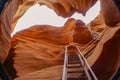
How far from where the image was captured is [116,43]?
3.48 meters

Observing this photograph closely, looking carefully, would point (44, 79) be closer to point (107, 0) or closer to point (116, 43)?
point (116, 43)

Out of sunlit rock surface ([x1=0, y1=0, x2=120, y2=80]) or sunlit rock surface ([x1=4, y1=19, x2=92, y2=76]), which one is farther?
sunlit rock surface ([x1=4, y1=19, x2=92, y2=76])

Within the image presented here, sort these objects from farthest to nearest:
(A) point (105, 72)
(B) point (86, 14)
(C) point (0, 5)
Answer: (B) point (86, 14), (A) point (105, 72), (C) point (0, 5)

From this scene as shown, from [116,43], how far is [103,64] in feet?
0.93

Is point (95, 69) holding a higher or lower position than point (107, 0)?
lower

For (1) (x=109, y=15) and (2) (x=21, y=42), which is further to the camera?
(2) (x=21, y=42)

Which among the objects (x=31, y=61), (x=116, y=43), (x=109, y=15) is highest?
(x=109, y=15)

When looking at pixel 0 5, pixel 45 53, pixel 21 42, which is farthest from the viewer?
pixel 21 42

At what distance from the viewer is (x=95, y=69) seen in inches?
136

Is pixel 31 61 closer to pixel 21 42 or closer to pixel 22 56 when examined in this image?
pixel 22 56

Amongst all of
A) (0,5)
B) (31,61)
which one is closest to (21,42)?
(31,61)

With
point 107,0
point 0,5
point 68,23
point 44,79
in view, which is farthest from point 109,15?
point 68,23

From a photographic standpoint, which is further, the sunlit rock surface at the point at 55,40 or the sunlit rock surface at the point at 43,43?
the sunlit rock surface at the point at 43,43

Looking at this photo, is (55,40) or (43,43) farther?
(55,40)
